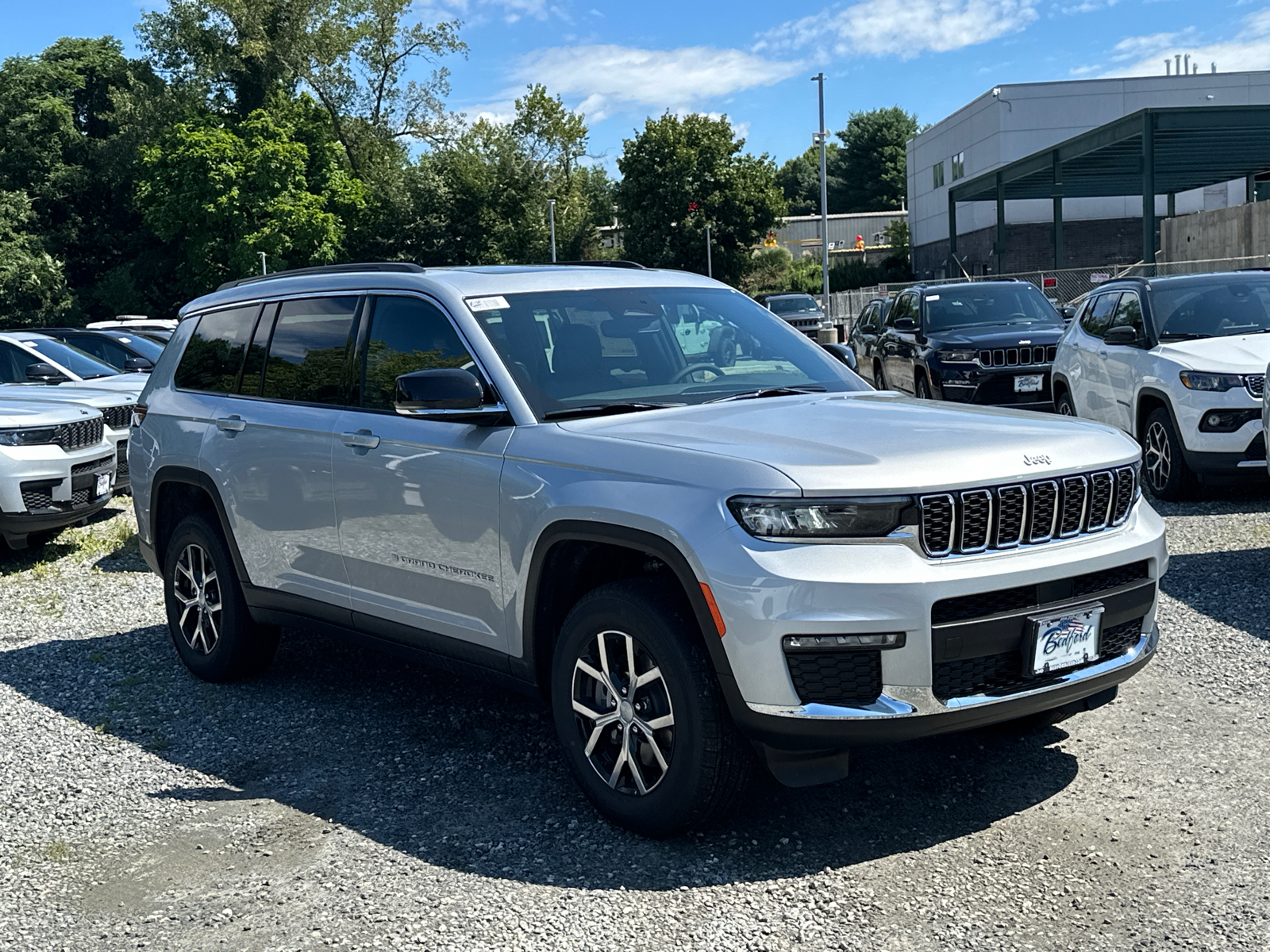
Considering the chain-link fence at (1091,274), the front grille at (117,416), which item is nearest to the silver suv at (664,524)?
the front grille at (117,416)

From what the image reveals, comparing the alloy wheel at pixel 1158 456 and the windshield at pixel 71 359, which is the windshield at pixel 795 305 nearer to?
the windshield at pixel 71 359

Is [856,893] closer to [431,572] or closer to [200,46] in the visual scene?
[431,572]

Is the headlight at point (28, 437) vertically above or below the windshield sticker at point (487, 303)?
below

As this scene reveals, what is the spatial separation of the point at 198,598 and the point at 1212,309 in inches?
337

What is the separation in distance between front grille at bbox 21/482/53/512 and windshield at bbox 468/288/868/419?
626 cm

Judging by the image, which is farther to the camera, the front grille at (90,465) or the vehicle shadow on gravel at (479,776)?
the front grille at (90,465)

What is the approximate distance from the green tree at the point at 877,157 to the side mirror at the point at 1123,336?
10855 centimetres

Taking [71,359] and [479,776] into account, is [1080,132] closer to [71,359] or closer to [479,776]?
[71,359]

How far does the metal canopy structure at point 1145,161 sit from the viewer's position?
103ft

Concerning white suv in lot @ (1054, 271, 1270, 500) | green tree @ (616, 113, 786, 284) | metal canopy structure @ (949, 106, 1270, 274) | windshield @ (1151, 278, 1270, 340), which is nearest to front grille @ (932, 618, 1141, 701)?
white suv in lot @ (1054, 271, 1270, 500)

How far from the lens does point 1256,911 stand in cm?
363

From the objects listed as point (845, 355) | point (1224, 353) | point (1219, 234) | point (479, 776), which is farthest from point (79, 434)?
point (1219, 234)

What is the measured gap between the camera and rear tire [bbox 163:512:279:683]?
Answer: 634 cm

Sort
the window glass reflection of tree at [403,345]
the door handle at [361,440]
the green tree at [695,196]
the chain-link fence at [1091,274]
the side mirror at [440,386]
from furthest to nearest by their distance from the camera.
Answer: the green tree at [695,196], the chain-link fence at [1091,274], the door handle at [361,440], the window glass reflection of tree at [403,345], the side mirror at [440,386]
